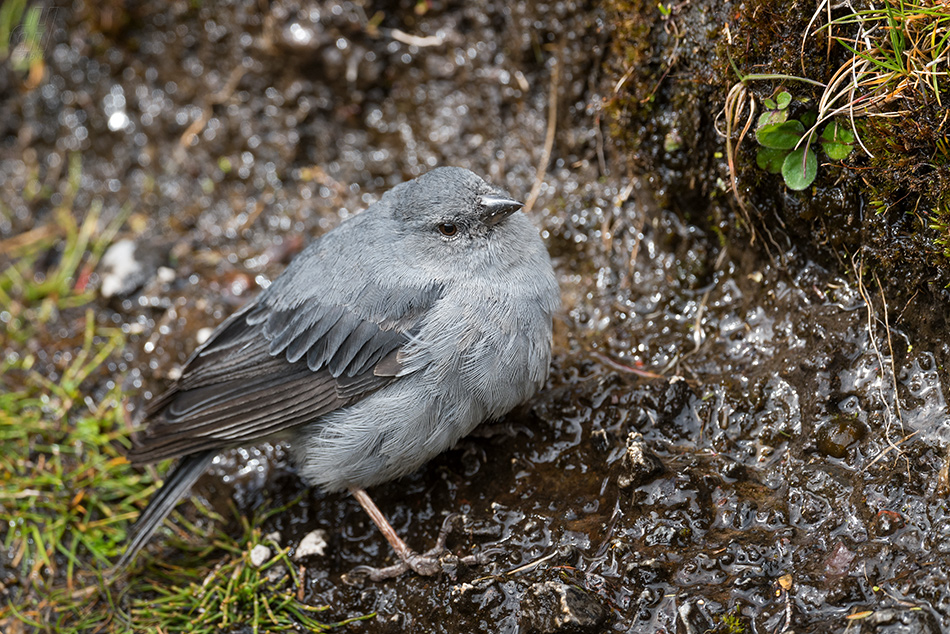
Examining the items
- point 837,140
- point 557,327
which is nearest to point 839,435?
point 837,140

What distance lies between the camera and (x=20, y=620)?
467cm

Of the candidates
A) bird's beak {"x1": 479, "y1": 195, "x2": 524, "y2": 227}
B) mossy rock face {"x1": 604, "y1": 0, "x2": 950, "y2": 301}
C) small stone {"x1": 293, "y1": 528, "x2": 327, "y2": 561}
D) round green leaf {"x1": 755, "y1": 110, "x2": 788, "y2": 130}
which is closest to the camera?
mossy rock face {"x1": 604, "y1": 0, "x2": 950, "y2": 301}

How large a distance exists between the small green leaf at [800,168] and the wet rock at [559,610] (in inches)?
94.3

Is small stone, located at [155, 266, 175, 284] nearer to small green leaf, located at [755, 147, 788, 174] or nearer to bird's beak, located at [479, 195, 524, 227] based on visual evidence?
bird's beak, located at [479, 195, 524, 227]

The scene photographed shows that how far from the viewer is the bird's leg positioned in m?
4.22

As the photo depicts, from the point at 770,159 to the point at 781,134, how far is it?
0.18 m

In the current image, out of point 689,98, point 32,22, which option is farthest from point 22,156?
point 689,98

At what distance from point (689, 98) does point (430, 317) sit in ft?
6.80

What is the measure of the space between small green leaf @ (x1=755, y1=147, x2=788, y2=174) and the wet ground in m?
0.64

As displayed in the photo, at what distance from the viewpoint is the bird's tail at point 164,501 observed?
4707mm

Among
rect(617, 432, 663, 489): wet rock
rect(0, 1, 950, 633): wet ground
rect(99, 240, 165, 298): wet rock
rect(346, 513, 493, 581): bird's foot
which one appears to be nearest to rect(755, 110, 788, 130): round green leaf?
rect(0, 1, 950, 633): wet ground

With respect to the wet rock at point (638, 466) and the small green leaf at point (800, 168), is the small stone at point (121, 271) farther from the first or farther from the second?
the small green leaf at point (800, 168)

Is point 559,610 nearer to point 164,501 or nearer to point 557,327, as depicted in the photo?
point 557,327

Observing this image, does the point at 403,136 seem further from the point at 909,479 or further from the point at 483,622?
the point at 909,479
